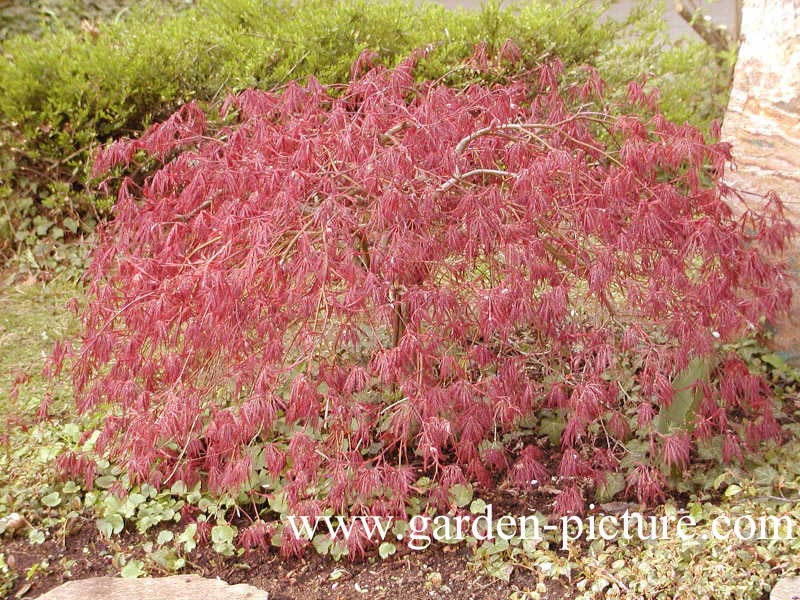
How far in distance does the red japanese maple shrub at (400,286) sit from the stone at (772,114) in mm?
982

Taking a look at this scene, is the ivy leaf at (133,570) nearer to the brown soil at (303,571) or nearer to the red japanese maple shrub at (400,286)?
the brown soil at (303,571)

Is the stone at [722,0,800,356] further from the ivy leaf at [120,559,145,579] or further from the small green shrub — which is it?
the ivy leaf at [120,559,145,579]

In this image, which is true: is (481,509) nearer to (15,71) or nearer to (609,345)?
(609,345)

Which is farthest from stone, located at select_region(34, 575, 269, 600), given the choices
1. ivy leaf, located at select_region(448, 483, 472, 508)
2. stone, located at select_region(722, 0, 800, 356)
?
stone, located at select_region(722, 0, 800, 356)

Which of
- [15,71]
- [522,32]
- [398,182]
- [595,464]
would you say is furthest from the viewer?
[522,32]

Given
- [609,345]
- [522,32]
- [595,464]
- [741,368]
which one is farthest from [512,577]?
[522,32]

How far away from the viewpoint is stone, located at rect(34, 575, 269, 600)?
8.99ft

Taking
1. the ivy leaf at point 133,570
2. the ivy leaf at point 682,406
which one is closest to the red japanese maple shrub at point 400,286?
the ivy leaf at point 682,406

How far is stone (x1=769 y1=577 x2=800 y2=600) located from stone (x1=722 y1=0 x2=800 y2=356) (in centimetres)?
168

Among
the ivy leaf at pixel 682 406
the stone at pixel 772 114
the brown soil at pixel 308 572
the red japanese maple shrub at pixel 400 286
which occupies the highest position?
the stone at pixel 772 114

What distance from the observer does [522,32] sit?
5770 mm

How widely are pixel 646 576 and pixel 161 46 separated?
4.33 meters

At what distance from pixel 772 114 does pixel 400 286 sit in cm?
217

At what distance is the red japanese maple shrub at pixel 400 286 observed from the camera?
8.82ft
